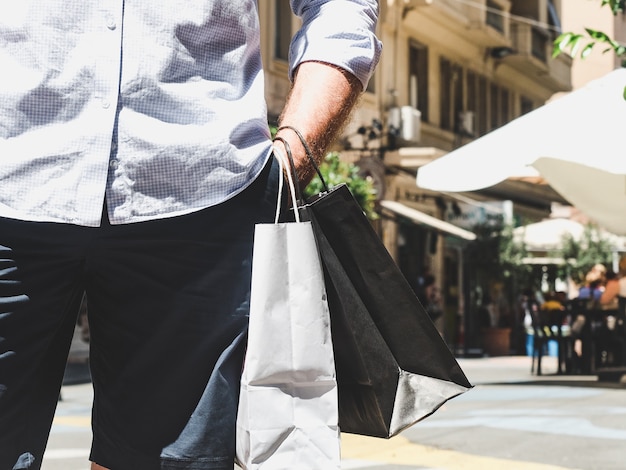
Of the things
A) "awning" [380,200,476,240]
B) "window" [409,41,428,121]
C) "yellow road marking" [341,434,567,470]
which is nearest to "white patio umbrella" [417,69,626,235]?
"yellow road marking" [341,434,567,470]

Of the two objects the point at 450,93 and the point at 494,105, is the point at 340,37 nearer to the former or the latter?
the point at 450,93

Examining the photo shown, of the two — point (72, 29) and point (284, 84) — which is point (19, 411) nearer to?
point (72, 29)

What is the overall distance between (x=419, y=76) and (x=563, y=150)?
17.6 meters

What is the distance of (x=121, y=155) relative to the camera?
171cm

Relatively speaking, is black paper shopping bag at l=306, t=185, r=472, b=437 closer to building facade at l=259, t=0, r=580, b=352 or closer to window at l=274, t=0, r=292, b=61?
building facade at l=259, t=0, r=580, b=352

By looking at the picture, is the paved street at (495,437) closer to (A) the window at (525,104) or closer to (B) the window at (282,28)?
(B) the window at (282,28)

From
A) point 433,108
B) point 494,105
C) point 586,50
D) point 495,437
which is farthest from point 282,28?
point 495,437

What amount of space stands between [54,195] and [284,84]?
19.7 metres

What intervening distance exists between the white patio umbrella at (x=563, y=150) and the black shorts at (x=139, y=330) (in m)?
7.93

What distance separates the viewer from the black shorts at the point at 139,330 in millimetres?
1704

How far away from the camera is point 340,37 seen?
76.9 inches

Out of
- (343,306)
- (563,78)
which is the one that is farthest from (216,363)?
(563,78)

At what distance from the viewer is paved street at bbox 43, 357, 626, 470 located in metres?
6.41

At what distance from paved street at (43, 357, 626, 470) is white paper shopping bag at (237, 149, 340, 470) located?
450 centimetres
